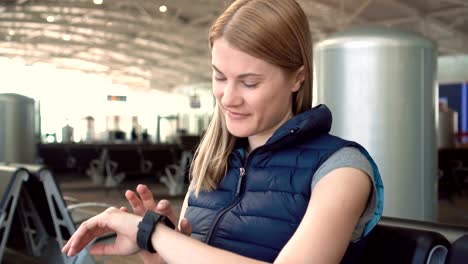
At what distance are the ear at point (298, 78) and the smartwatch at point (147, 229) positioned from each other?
1.35ft

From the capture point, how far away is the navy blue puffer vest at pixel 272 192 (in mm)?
1243

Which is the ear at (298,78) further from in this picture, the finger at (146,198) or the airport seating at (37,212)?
the airport seating at (37,212)

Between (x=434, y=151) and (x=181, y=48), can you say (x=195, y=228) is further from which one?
(x=181, y=48)

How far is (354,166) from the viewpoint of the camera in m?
1.12

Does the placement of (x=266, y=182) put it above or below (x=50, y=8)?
below

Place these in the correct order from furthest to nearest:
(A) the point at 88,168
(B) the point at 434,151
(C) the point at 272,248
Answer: (A) the point at 88,168 < (B) the point at 434,151 < (C) the point at 272,248

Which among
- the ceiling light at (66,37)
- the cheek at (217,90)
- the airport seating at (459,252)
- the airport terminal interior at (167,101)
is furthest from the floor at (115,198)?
the ceiling light at (66,37)

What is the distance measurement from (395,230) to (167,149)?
431 inches

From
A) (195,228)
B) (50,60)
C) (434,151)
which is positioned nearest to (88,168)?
(434,151)

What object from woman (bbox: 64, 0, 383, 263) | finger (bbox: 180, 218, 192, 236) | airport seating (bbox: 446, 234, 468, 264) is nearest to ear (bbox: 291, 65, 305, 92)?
woman (bbox: 64, 0, 383, 263)

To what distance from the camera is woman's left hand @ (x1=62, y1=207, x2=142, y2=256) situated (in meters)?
1.22

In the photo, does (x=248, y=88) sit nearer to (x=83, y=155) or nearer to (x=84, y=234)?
(x=84, y=234)

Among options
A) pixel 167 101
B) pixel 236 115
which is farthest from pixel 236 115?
pixel 167 101

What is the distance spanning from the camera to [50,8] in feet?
74.2
